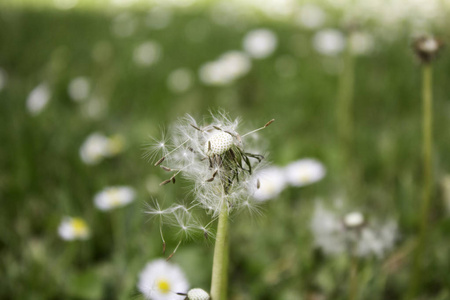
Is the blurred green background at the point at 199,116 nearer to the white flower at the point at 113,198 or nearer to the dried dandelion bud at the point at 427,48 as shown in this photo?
the white flower at the point at 113,198

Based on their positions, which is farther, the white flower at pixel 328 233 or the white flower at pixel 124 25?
the white flower at pixel 124 25

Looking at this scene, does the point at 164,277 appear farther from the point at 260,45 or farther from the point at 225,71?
the point at 260,45

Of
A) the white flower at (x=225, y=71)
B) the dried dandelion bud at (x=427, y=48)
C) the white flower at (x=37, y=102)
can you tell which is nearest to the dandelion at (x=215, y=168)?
the dried dandelion bud at (x=427, y=48)

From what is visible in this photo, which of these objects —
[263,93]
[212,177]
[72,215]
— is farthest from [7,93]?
[212,177]

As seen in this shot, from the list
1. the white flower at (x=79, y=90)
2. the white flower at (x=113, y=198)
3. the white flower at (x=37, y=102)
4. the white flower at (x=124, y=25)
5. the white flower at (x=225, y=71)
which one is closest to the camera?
the white flower at (x=113, y=198)

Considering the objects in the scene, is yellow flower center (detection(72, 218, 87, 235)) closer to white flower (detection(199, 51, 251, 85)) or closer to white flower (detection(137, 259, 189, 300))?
white flower (detection(137, 259, 189, 300))

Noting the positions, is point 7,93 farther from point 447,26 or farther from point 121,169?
point 447,26

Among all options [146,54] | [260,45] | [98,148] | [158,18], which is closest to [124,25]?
[158,18]
